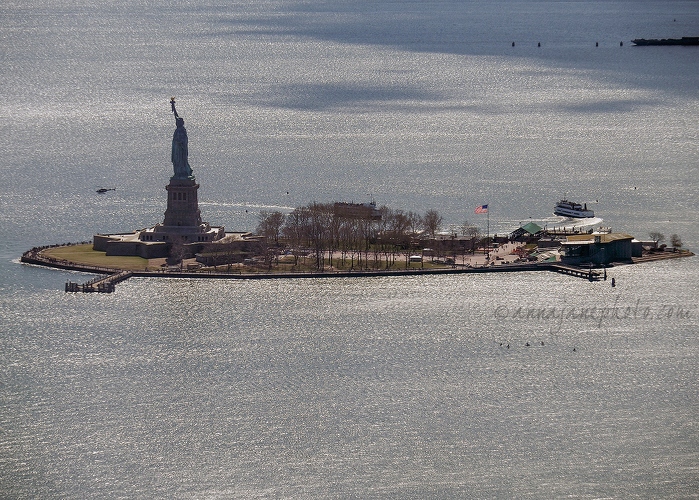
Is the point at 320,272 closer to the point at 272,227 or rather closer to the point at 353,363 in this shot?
the point at 272,227

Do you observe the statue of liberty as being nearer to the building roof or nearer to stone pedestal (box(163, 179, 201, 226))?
stone pedestal (box(163, 179, 201, 226))

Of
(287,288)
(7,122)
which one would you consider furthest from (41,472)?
(7,122)

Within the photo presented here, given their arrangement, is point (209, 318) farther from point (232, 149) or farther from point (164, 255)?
point (232, 149)

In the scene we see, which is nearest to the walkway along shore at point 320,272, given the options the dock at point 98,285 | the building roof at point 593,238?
the dock at point 98,285

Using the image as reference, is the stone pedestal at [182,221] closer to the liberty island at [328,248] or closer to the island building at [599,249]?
the liberty island at [328,248]

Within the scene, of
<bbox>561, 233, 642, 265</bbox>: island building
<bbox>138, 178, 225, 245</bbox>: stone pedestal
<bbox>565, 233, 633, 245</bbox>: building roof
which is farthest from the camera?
<bbox>138, 178, 225, 245</bbox>: stone pedestal

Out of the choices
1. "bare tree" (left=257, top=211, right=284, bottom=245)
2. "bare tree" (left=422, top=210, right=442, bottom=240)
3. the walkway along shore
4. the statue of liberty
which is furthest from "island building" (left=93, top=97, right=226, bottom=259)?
"bare tree" (left=422, top=210, right=442, bottom=240)

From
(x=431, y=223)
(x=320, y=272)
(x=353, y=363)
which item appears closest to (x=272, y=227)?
(x=320, y=272)

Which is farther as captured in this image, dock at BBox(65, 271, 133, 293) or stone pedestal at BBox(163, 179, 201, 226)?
stone pedestal at BBox(163, 179, 201, 226)
